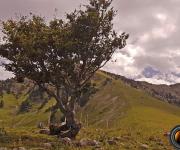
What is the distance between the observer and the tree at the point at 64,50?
4322 centimetres

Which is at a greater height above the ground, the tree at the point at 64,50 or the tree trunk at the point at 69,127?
the tree at the point at 64,50

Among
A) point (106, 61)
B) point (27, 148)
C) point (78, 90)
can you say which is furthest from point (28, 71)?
point (27, 148)

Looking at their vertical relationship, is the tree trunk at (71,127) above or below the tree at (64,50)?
below

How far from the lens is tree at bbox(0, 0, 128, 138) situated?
43219 mm

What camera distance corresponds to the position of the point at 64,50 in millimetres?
43906

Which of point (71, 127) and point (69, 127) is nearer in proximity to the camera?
point (71, 127)

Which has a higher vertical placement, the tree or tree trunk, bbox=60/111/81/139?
the tree

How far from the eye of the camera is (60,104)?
149ft

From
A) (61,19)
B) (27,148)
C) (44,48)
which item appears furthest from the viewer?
(61,19)

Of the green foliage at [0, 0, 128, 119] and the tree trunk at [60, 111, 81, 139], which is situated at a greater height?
the green foliage at [0, 0, 128, 119]

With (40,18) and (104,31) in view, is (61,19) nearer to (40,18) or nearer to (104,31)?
(40,18)

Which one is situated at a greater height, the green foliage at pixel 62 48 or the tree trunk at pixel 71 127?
the green foliage at pixel 62 48

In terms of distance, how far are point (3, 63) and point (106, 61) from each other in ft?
40.9

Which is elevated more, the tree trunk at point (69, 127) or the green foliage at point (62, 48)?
the green foliage at point (62, 48)
